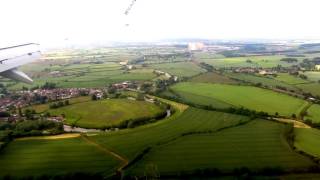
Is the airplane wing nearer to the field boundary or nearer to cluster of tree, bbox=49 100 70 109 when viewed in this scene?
the field boundary

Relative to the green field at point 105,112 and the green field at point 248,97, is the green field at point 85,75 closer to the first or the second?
the green field at point 248,97

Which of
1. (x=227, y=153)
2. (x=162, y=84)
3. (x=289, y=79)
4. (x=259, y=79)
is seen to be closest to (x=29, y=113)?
(x=162, y=84)

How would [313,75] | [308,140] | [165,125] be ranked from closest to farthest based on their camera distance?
[308,140] → [165,125] → [313,75]

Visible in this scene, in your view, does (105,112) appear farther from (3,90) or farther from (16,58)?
(16,58)

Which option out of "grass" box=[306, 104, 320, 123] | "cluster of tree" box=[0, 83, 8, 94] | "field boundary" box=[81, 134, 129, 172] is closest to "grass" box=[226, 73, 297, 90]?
"grass" box=[306, 104, 320, 123]

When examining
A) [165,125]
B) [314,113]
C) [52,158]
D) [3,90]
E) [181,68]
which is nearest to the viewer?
[52,158]

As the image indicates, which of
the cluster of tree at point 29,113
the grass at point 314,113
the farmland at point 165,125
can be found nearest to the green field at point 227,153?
the farmland at point 165,125

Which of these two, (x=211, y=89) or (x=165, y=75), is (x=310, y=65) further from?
(x=211, y=89)
